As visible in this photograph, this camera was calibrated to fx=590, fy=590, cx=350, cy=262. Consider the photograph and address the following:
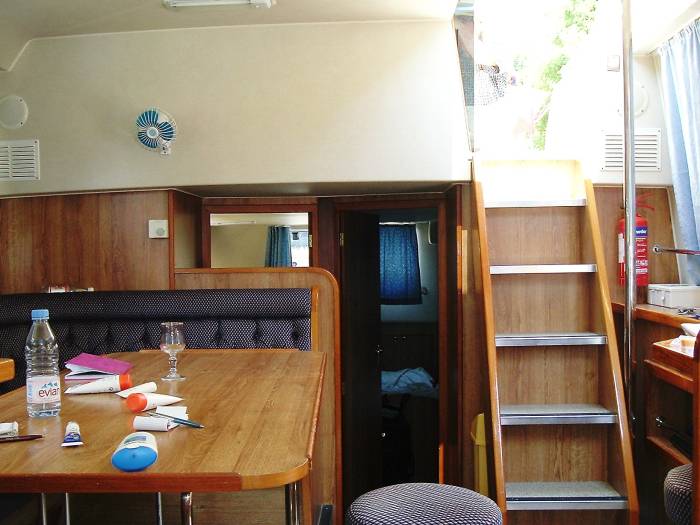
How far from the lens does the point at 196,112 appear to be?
124 inches

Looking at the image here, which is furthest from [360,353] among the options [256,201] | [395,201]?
[256,201]

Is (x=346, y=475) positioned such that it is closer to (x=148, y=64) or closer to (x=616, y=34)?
(x=148, y=64)

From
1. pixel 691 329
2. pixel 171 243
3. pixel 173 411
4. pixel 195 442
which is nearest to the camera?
pixel 195 442

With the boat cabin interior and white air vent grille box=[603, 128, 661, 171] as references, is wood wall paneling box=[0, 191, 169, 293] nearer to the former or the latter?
the boat cabin interior

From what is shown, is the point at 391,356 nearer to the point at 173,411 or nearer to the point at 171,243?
the point at 171,243

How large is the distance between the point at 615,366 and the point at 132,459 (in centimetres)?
210

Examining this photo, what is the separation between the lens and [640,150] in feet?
10.5

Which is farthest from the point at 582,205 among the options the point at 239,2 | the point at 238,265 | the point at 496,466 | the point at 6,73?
→ the point at 6,73

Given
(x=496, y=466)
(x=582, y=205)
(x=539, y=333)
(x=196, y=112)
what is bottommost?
(x=496, y=466)

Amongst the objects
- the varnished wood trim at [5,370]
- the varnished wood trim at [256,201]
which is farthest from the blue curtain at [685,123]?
the varnished wood trim at [5,370]

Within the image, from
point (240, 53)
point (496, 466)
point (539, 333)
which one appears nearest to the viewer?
point (496, 466)

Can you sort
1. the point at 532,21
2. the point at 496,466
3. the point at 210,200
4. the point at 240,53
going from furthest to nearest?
the point at 532,21
the point at 210,200
the point at 240,53
the point at 496,466

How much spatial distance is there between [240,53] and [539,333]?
2093 millimetres

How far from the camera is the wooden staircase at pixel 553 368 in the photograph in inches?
96.5
